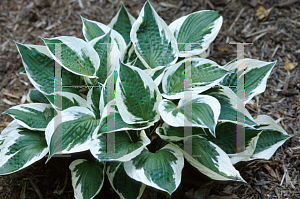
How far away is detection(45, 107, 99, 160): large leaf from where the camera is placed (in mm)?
1180

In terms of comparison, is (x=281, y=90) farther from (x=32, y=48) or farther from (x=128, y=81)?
(x=32, y=48)

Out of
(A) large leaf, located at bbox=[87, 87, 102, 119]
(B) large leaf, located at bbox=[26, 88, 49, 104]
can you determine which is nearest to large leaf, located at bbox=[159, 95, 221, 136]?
(A) large leaf, located at bbox=[87, 87, 102, 119]

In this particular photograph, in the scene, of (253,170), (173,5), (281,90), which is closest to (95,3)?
(173,5)

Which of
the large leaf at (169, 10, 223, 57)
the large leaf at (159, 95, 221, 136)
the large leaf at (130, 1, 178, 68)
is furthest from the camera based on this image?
the large leaf at (169, 10, 223, 57)

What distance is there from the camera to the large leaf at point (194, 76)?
1255 mm

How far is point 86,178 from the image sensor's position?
4.48ft

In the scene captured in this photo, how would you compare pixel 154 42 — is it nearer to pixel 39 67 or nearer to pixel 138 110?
pixel 138 110

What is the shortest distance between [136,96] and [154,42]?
0.37m

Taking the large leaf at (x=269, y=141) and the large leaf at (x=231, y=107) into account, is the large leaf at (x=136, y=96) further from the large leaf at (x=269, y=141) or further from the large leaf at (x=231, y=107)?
the large leaf at (x=269, y=141)

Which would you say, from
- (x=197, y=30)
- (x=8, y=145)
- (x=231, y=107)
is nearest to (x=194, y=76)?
(x=231, y=107)

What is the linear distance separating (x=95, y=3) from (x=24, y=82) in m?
0.92

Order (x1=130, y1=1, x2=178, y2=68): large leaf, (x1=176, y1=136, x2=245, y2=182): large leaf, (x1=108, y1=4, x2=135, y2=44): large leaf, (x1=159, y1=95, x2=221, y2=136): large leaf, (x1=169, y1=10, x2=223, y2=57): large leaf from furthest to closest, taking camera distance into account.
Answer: (x1=108, y1=4, x2=135, y2=44): large leaf < (x1=169, y1=10, x2=223, y2=57): large leaf < (x1=130, y1=1, x2=178, y2=68): large leaf < (x1=176, y1=136, x2=245, y2=182): large leaf < (x1=159, y1=95, x2=221, y2=136): large leaf

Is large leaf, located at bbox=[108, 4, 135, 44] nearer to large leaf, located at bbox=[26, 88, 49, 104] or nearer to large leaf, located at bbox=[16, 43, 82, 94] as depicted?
large leaf, located at bbox=[16, 43, 82, 94]

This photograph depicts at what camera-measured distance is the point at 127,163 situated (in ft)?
4.07
